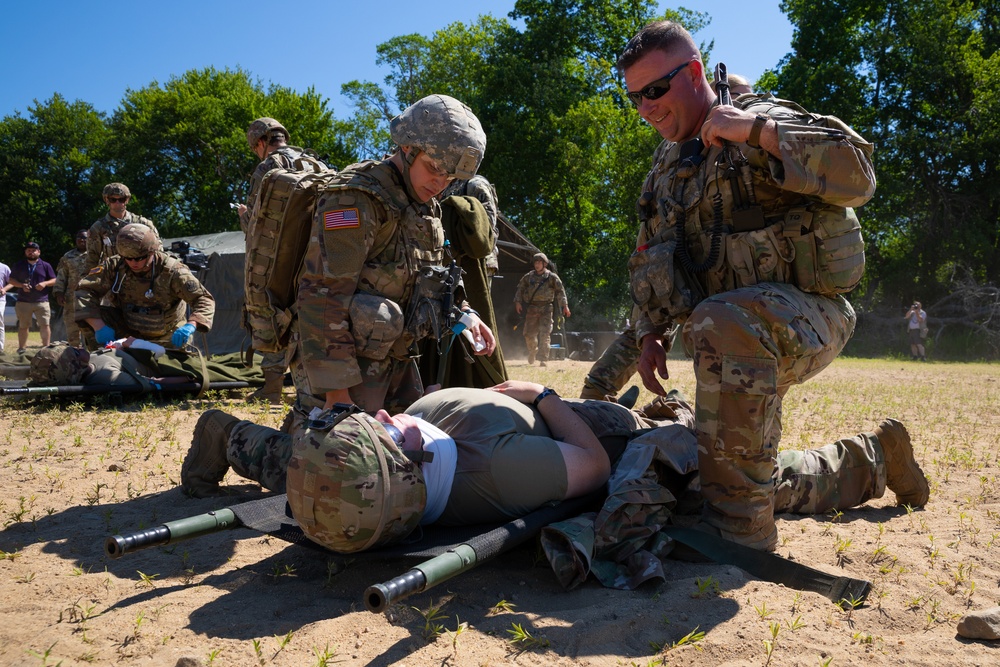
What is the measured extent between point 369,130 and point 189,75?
8.84 m

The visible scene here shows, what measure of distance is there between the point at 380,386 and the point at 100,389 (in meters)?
4.02

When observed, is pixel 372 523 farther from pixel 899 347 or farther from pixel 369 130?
pixel 369 130

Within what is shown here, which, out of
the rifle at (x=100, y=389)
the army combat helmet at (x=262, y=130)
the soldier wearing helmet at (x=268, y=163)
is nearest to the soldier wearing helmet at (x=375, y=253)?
the soldier wearing helmet at (x=268, y=163)

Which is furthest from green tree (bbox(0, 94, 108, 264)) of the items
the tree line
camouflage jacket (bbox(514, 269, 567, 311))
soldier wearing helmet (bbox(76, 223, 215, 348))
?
soldier wearing helmet (bbox(76, 223, 215, 348))

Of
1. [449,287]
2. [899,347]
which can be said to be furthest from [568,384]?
[899,347]

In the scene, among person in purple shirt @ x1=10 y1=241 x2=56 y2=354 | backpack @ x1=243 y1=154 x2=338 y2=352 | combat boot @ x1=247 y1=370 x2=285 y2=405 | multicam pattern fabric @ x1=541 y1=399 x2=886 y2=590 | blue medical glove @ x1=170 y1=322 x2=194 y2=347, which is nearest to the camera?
multicam pattern fabric @ x1=541 y1=399 x2=886 y2=590

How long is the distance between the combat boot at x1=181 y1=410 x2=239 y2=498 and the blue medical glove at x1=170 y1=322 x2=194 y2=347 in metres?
3.59

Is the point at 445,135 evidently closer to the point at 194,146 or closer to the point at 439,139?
the point at 439,139

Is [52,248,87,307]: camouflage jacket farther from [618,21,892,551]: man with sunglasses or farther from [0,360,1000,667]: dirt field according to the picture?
[618,21,892,551]: man with sunglasses

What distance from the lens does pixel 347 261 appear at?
3.62 metres

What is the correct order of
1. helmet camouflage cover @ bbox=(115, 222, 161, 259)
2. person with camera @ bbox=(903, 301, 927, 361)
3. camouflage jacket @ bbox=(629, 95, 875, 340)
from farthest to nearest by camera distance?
person with camera @ bbox=(903, 301, 927, 361) → helmet camouflage cover @ bbox=(115, 222, 161, 259) → camouflage jacket @ bbox=(629, 95, 875, 340)

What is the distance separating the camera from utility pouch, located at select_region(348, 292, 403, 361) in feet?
12.0

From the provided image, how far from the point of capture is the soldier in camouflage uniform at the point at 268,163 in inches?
243

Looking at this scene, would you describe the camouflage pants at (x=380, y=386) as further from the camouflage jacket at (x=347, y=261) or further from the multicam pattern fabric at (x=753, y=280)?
the multicam pattern fabric at (x=753, y=280)
